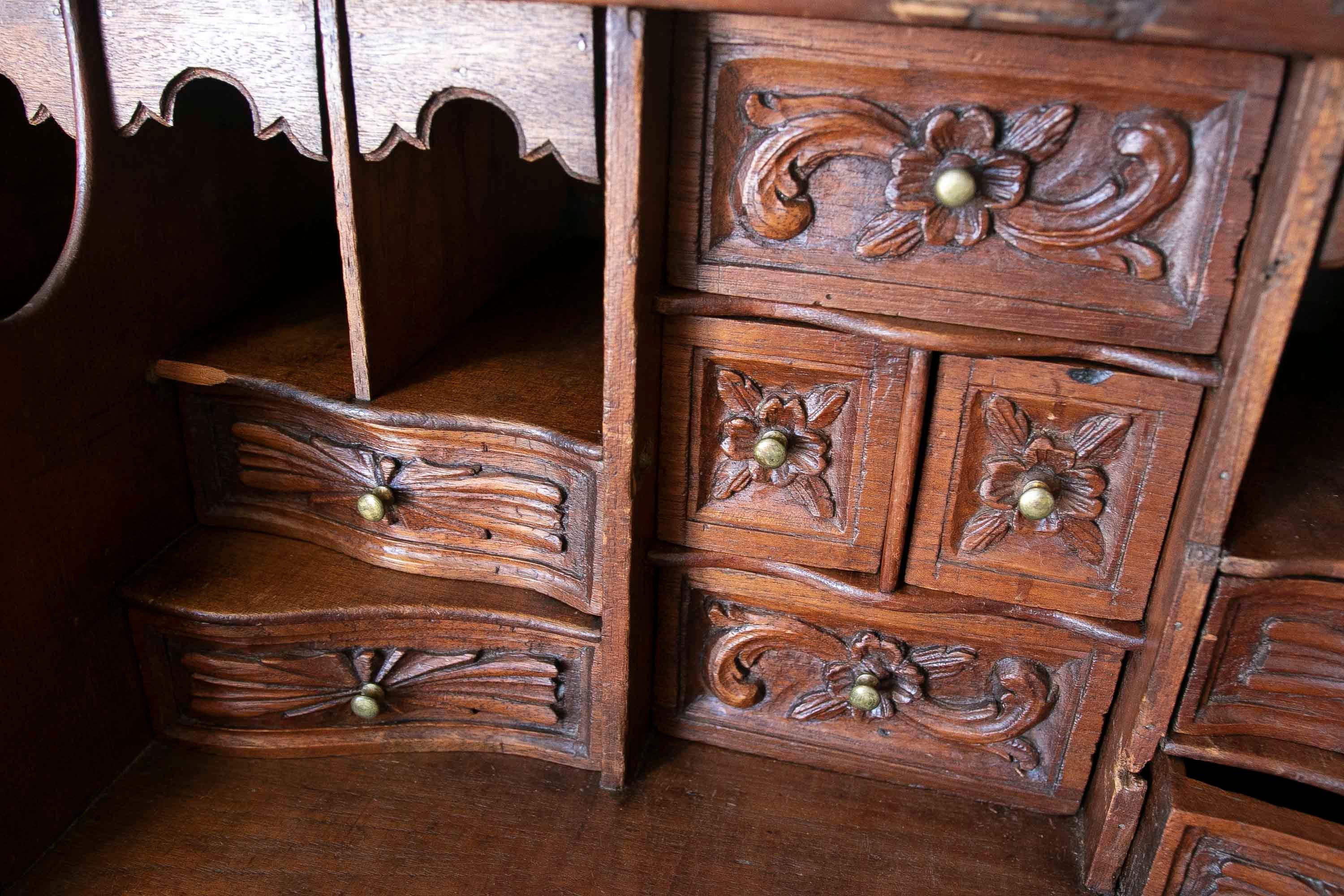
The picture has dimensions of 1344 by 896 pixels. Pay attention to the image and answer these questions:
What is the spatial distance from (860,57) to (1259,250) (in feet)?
1.41

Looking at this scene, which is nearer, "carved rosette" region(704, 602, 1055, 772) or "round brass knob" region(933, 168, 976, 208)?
"round brass knob" region(933, 168, 976, 208)

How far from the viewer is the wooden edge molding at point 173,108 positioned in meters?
1.22

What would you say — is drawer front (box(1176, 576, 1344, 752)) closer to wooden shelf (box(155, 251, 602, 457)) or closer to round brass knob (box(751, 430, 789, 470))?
round brass knob (box(751, 430, 789, 470))

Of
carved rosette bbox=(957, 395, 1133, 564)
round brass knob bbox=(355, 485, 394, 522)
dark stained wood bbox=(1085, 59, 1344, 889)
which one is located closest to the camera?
dark stained wood bbox=(1085, 59, 1344, 889)

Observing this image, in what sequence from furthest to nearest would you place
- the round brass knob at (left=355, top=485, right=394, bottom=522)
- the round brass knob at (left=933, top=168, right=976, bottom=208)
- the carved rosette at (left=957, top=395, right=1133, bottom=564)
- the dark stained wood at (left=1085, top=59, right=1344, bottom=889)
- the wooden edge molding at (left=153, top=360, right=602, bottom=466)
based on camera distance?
1. the round brass knob at (left=355, top=485, right=394, bottom=522)
2. the wooden edge molding at (left=153, top=360, right=602, bottom=466)
3. the carved rosette at (left=957, top=395, right=1133, bottom=564)
4. the round brass knob at (left=933, top=168, right=976, bottom=208)
5. the dark stained wood at (left=1085, top=59, right=1344, bottom=889)

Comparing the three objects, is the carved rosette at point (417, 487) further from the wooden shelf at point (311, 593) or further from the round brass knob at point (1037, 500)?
the round brass knob at point (1037, 500)

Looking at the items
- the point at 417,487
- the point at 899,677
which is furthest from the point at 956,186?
the point at 417,487

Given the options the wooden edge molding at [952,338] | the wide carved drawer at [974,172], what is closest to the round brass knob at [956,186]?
the wide carved drawer at [974,172]

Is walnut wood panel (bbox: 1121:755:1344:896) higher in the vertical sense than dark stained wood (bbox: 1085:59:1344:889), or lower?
lower

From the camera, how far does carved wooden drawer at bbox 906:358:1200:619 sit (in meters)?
1.15

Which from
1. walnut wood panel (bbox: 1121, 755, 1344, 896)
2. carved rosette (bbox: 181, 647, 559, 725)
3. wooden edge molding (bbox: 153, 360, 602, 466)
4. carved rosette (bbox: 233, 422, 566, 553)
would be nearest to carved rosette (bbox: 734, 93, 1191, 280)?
wooden edge molding (bbox: 153, 360, 602, 466)

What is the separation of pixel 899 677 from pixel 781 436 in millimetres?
380

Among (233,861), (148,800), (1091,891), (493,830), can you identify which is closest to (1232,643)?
(1091,891)

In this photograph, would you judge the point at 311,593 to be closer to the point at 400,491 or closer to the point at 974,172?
the point at 400,491
